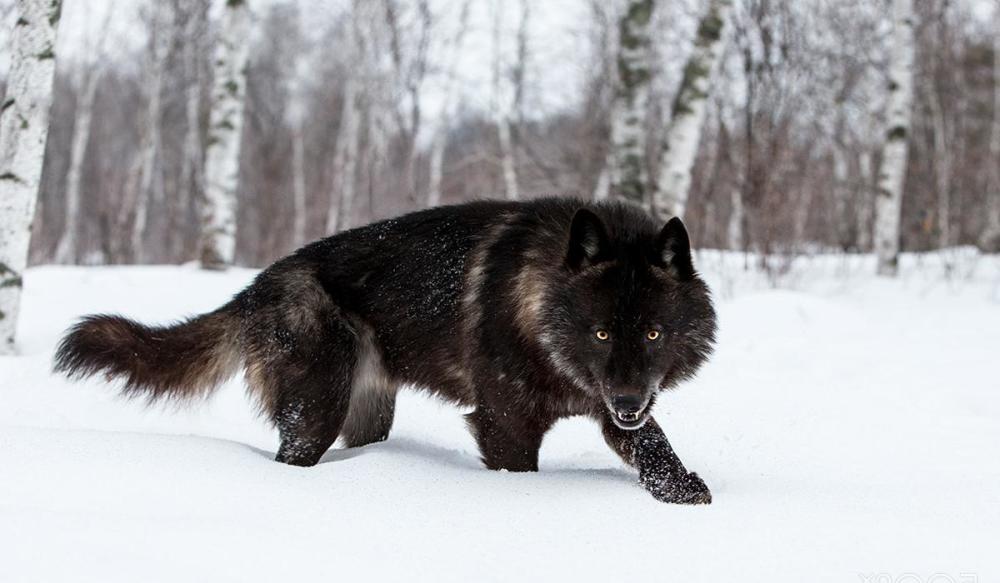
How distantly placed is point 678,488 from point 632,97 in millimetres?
7723

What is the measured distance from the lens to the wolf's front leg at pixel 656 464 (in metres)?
3.26

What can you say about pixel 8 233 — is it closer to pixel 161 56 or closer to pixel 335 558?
pixel 335 558

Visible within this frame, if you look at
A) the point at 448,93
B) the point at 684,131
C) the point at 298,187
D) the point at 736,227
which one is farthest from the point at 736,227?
the point at 684,131

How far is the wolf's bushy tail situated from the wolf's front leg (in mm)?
1930

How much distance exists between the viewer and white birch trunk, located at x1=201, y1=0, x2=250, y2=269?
11.6m

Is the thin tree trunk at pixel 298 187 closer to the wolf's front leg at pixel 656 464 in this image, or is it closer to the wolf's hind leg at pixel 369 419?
the wolf's hind leg at pixel 369 419

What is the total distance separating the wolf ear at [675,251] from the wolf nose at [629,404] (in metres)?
0.67

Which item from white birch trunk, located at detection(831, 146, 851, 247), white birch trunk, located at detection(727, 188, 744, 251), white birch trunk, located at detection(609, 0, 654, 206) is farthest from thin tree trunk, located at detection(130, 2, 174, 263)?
white birch trunk, located at detection(831, 146, 851, 247)

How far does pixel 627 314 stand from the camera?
344 cm

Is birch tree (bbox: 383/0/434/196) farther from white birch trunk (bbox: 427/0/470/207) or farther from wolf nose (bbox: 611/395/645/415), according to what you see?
wolf nose (bbox: 611/395/645/415)

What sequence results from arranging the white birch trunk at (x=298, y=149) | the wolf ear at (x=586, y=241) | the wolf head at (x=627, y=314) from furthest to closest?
1. the white birch trunk at (x=298, y=149)
2. the wolf ear at (x=586, y=241)
3. the wolf head at (x=627, y=314)

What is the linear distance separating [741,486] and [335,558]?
199 centimetres

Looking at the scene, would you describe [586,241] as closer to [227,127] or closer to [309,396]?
[309,396]

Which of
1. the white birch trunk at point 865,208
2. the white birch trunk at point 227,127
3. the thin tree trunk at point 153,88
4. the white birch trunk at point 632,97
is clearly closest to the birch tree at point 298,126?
the thin tree trunk at point 153,88
